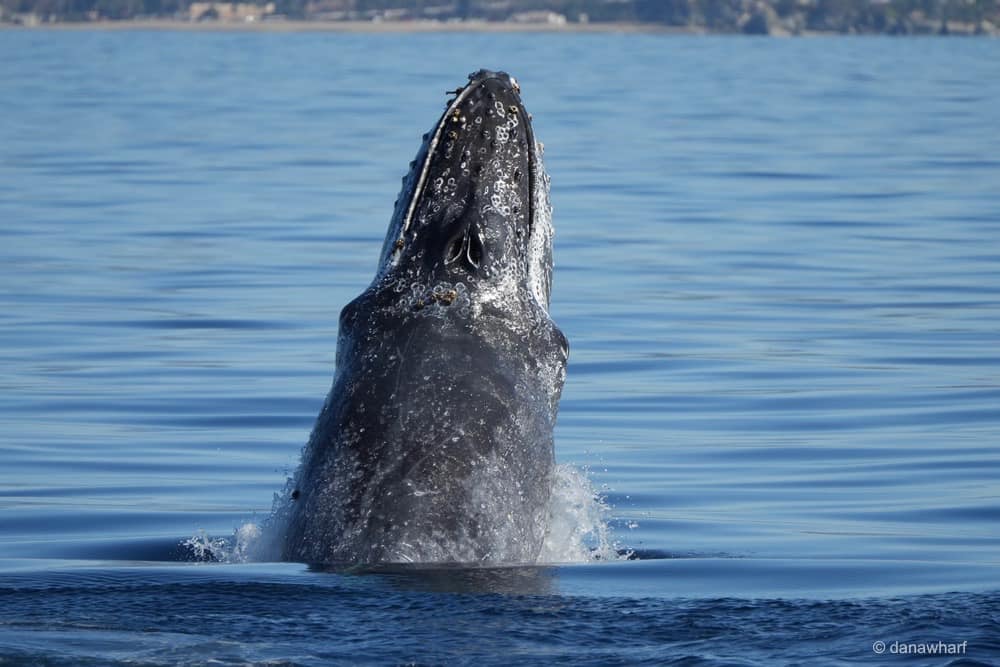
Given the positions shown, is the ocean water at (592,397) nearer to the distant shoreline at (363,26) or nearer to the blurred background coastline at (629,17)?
the distant shoreline at (363,26)

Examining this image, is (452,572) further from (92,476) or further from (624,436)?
(624,436)

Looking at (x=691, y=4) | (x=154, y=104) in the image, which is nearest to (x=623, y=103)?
(x=154, y=104)

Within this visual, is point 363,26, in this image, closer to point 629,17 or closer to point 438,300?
point 629,17

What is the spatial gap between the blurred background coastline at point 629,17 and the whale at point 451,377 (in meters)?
162

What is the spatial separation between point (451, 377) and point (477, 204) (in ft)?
2.60

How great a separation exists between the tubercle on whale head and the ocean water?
103 cm

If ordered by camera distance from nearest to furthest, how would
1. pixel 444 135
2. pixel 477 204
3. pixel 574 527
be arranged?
pixel 477 204, pixel 444 135, pixel 574 527

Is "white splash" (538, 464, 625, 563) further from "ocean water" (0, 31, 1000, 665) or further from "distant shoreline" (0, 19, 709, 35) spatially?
"distant shoreline" (0, 19, 709, 35)

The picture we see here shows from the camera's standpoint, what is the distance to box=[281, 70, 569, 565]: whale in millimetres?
5566

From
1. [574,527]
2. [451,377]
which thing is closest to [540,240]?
[451,377]

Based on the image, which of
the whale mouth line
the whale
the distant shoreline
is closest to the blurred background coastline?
the distant shoreline

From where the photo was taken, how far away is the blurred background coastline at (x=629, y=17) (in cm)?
17275

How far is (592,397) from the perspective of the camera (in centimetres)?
1277

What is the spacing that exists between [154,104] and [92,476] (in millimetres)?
36687
